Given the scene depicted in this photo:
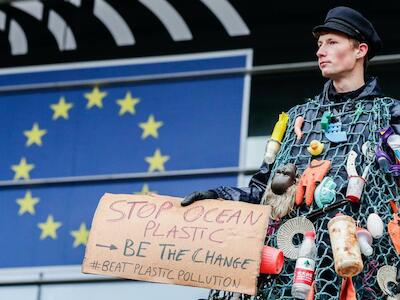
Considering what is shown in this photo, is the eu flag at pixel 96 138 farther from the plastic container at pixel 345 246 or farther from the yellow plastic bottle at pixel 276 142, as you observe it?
the plastic container at pixel 345 246

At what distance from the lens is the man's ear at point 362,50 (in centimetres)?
518

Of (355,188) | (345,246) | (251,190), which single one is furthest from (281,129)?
(345,246)

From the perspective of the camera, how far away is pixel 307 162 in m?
5.04

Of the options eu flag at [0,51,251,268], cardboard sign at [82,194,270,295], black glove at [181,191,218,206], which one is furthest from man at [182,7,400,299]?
eu flag at [0,51,251,268]

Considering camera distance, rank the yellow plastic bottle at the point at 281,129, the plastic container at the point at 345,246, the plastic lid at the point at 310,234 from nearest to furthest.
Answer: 1. the plastic container at the point at 345,246
2. the plastic lid at the point at 310,234
3. the yellow plastic bottle at the point at 281,129

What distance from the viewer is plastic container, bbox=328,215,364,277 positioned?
457 cm

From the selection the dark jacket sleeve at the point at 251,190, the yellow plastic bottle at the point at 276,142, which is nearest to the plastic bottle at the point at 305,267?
the dark jacket sleeve at the point at 251,190

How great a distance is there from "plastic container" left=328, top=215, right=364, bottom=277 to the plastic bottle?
8cm

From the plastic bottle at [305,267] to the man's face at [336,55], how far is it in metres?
0.68

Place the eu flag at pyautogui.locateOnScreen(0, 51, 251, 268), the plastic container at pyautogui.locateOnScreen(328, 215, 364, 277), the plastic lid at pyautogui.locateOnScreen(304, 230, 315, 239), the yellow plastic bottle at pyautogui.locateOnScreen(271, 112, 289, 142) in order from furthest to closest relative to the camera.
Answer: the eu flag at pyautogui.locateOnScreen(0, 51, 251, 268)
the yellow plastic bottle at pyautogui.locateOnScreen(271, 112, 289, 142)
the plastic lid at pyautogui.locateOnScreen(304, 230, 315, 239)
the plastic container at pyautogui.locateOnScreen(328, 215, 364, 277)

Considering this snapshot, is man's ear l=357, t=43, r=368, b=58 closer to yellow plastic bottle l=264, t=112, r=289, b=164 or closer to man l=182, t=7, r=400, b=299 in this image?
man l=182, t=7, r=400, b=299

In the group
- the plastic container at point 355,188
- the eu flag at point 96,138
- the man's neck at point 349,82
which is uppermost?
the eu flag at point 96,138

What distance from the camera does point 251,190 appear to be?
512cm

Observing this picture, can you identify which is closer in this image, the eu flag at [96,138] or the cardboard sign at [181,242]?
the cardboard sign at [181,242]
